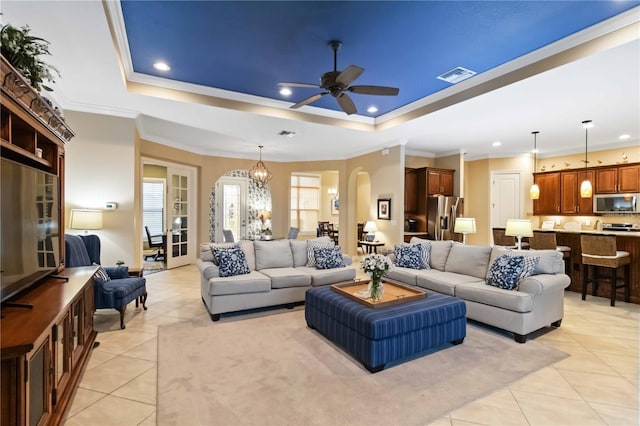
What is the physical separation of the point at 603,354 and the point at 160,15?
5.27 meters

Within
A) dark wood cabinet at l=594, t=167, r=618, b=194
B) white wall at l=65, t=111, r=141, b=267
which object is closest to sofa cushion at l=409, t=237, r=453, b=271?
white wall at l=65, t=111, r=141, b=267

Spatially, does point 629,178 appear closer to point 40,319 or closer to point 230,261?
point 230,261

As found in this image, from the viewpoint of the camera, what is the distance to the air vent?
13.0 ft

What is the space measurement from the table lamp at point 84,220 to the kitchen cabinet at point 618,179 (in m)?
10.0

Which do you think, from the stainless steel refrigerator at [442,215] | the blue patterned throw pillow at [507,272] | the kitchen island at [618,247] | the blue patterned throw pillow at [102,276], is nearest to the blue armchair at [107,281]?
the blue patterned throw pillow at [102,276]

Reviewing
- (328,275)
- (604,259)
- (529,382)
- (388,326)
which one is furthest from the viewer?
(328,275)

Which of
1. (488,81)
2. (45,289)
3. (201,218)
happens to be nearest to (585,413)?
(488,81)

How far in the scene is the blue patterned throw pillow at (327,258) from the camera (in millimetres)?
4922

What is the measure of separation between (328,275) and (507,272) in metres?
2.30

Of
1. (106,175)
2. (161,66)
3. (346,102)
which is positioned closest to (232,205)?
(106,175)

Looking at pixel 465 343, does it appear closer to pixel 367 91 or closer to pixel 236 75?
pixel 367 91

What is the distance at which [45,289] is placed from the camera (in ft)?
7.69

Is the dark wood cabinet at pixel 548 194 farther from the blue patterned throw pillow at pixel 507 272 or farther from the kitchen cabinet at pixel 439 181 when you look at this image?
the blue patterned throw pillow at pixel 507 272

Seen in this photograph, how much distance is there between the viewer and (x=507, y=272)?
11.9 feet
